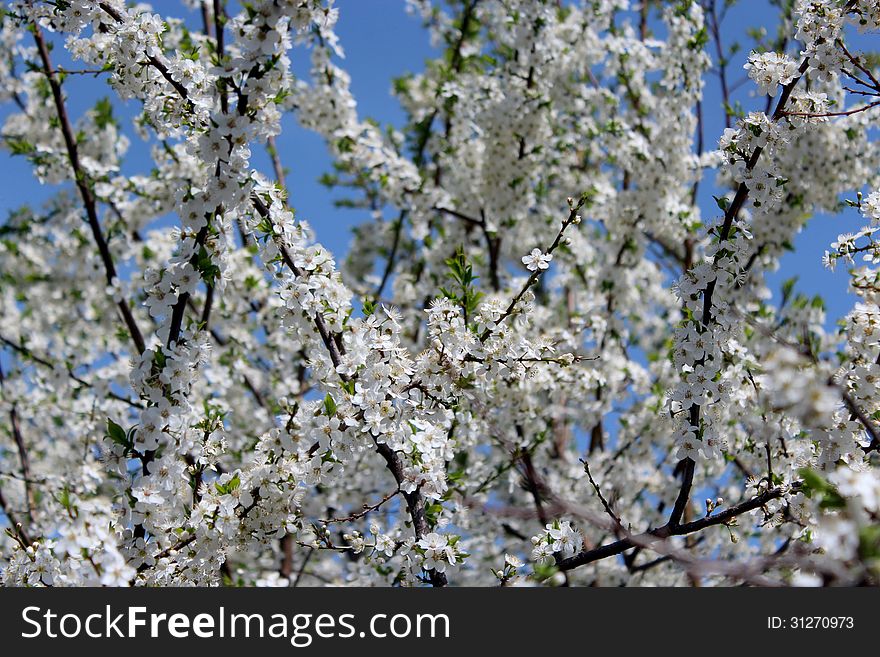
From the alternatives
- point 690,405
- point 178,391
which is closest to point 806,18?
point 690,405

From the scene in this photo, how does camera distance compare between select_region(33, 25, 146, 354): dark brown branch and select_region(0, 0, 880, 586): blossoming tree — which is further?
select_region(33, 25, 146, 354): dark brown branch

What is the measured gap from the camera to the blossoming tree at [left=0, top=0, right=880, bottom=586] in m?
3.41

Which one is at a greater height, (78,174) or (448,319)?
(78,174)

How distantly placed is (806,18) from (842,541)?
2.65m

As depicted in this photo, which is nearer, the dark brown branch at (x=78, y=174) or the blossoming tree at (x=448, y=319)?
the blossoming tree at (x=448, y=319)

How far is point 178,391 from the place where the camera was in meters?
3.45

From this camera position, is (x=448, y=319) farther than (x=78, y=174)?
No

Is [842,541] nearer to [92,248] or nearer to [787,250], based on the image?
[787,250]

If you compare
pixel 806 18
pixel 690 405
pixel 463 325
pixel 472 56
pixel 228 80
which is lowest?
pixel 690 405

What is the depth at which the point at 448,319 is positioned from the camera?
3840 millimetres

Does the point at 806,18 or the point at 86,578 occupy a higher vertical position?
the point at 806,18

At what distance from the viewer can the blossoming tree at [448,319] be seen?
341 cm
